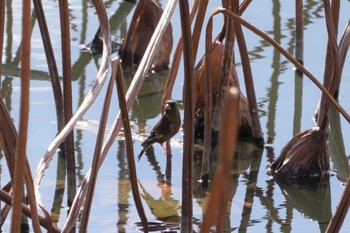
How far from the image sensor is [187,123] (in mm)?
1761

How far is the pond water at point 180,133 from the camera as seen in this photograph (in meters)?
2.33

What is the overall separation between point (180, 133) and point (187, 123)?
3.79 feet

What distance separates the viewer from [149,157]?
8.96ft

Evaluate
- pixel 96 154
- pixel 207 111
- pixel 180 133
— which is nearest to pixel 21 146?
pixel 96 154

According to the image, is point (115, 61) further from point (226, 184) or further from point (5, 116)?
point (226, 184)

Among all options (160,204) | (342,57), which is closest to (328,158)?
(342,57)

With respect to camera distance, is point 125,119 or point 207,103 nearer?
point 125,119

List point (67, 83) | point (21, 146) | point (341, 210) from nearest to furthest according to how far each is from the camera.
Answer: point (21, 146) → point (341, 210) → point (67, 83)

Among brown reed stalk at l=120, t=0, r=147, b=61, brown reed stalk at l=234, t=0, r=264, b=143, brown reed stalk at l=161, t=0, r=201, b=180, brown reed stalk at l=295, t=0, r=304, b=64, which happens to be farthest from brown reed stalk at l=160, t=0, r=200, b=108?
brown reed stalk at l=295, t=0, r=304, b=64

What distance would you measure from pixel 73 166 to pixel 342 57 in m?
0.79

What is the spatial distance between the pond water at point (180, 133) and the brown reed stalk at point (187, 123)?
0.42 m

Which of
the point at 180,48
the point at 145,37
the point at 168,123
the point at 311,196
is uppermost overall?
the point at 180,48

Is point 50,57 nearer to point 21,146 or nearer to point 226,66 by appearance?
point 226,66

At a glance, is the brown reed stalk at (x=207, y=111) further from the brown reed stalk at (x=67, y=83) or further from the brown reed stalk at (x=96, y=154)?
the brown reed stalk at (x=96, y=154)
